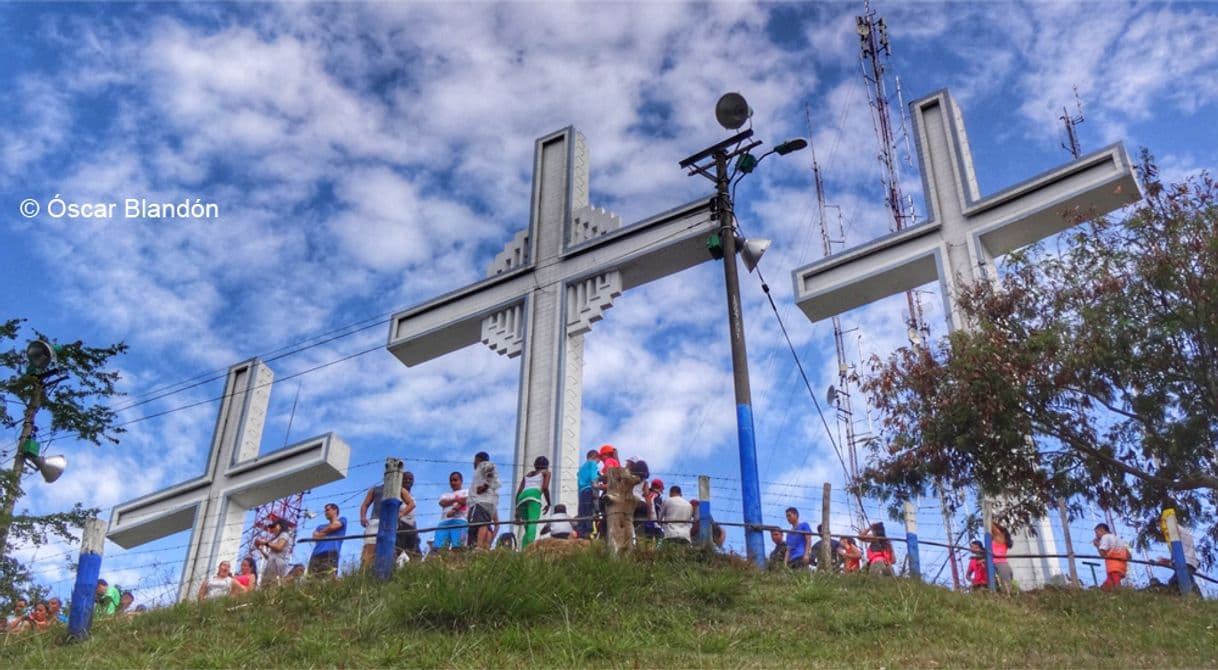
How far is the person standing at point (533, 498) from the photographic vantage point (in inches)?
498

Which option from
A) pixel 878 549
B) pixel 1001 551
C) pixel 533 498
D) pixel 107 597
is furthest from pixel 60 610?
pixel 1001 551

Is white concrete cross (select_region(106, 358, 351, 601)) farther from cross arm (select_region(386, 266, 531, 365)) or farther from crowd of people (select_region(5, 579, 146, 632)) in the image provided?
crowd of people (select_region(5, 579, 146, 632))

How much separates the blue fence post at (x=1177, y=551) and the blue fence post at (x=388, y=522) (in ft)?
29.5

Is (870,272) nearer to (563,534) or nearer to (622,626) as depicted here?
(563,534)

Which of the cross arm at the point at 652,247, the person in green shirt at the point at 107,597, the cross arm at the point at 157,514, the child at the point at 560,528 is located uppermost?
the cross arm at the point at 652,247

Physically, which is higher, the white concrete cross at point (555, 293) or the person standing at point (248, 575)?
the white concrete cross at point (555, 293)

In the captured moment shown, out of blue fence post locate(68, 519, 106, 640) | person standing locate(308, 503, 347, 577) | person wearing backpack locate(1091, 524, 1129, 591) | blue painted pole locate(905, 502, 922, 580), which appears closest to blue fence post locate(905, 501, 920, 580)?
blue painted pole locate(905, 502, 922, 580)

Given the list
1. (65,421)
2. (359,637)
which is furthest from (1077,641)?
(65,421)

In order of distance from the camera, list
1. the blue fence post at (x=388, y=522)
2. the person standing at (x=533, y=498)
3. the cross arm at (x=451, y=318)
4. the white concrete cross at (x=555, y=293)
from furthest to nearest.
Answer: the cross arm at (x=451, y=318)
the white concrete cross at (x=555, y=293)
the person standing at (x=533, y=498)
the blue fence post at (x=388, y=522)

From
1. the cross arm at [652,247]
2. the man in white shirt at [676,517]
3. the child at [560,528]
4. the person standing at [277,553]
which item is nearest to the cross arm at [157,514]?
the person standing at [277,553]

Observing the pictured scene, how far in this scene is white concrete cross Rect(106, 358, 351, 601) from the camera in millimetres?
18266

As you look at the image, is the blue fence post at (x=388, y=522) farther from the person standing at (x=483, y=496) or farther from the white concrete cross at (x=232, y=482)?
the white concrete cross at (x=232, y=482)

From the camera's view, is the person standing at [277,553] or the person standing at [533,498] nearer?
the person standing at [277,553]

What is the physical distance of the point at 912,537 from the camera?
1233cm
